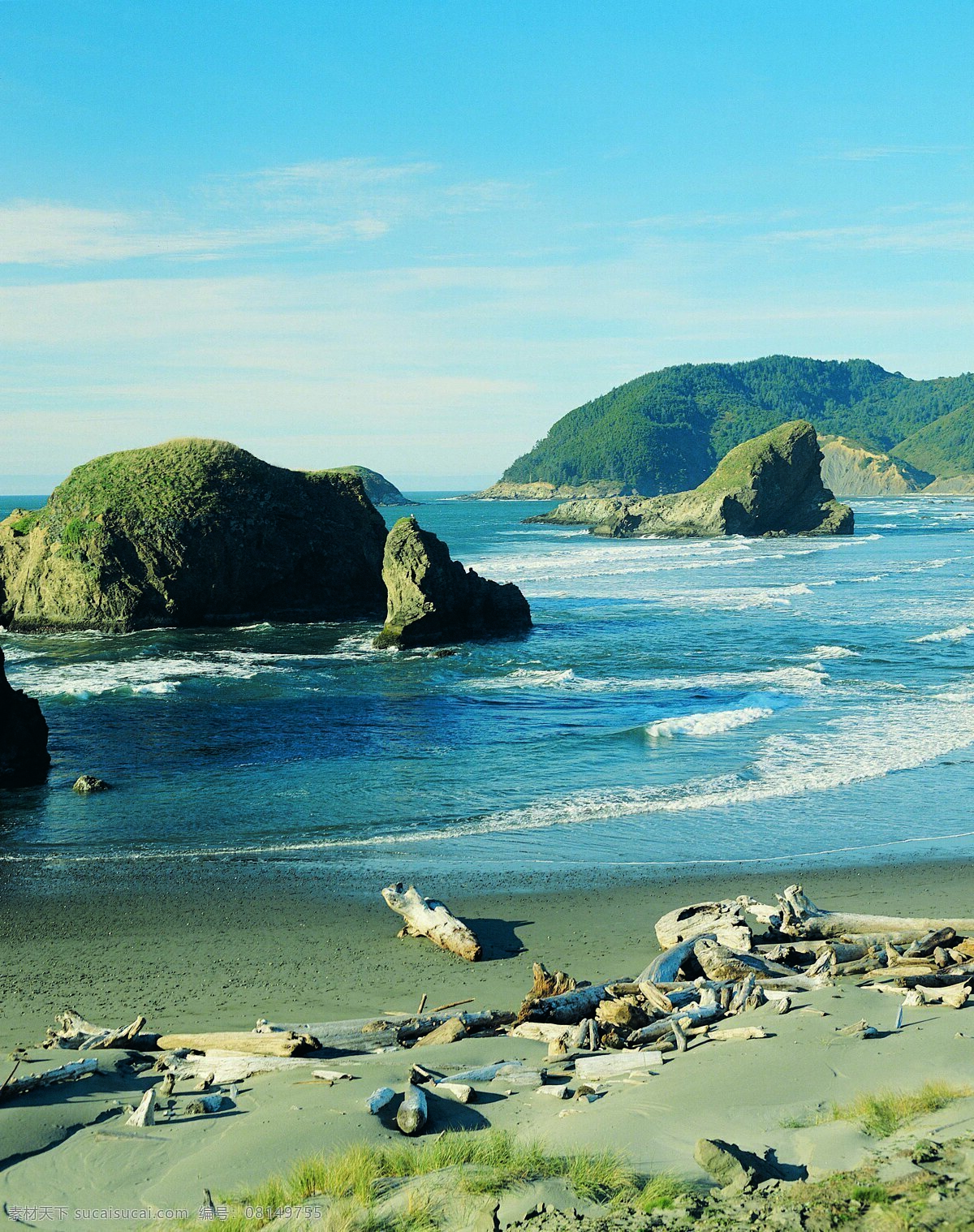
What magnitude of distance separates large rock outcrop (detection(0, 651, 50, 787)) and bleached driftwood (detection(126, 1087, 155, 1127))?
44.0 ft

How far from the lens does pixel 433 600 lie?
3662 centimetres

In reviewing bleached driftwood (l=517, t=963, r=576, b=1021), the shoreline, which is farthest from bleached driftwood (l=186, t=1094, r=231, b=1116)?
bleached driftwood (l=517, t=963, r=576, b=1021)

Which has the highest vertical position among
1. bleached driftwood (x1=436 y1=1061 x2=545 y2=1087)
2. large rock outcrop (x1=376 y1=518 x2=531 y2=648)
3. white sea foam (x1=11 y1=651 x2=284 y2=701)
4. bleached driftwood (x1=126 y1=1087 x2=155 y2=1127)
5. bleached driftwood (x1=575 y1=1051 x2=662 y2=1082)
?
large rock outcrop (x1=376 y1=518 x2=531 y2=648)

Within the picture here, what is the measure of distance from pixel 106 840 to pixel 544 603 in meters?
34.3

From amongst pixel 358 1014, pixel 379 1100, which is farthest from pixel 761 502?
pixel 379 1100

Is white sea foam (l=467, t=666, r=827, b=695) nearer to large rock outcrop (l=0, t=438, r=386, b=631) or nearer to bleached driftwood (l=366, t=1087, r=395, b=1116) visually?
large rock outcrop (l=0, t=438, r=386, b=631)

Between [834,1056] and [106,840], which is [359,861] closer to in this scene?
[106,840]

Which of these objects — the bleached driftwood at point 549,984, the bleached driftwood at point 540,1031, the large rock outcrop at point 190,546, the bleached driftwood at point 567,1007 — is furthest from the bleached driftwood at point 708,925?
the large rock outcrop at point 190,546

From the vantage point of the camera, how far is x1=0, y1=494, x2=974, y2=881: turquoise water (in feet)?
51.2

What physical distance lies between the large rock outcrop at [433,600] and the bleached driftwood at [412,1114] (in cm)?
2956

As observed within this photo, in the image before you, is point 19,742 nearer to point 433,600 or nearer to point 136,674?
point 136,674

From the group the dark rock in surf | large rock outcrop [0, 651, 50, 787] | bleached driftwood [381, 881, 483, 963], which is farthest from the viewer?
large rock outcrop [0, 651, 50, 787]

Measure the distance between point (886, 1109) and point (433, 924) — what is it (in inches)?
249

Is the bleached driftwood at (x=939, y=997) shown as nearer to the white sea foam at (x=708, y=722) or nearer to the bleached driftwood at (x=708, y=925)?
the bleached driftwood at (x=708, y=925)
